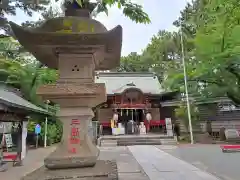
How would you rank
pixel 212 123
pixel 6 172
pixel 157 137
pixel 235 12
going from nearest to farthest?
pixel 235 12 → pixel 6 172 → pixel 157 137 → pixel 212 123

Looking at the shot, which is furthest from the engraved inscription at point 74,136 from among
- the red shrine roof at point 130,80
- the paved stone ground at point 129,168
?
→ the red shrine roof at point 130,80

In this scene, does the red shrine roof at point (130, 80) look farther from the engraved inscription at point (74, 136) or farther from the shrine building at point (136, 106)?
the engraved inscription at point (74, 136)

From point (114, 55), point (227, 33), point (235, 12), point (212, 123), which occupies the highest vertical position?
point (227, 33)

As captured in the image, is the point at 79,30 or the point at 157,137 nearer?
the point at 79,30

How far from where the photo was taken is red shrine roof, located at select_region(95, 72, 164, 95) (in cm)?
2477

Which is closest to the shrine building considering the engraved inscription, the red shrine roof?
the red shrine roof

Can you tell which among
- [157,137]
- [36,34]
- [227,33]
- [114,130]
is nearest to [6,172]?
[36,34]

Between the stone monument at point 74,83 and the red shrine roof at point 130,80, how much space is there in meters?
19.7

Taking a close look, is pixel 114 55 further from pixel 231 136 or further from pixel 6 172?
pixel 231 136

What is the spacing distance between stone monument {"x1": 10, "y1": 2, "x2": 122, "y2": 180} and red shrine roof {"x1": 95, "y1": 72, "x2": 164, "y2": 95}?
64.7 ft

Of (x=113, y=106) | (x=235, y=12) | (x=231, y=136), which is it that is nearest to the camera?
(x=235, y=12)

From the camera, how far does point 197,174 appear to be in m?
6.00

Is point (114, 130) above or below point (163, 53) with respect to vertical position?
below

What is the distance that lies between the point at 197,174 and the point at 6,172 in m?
5.76
